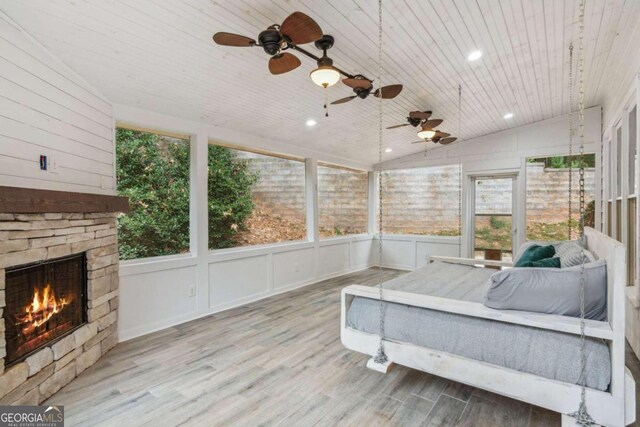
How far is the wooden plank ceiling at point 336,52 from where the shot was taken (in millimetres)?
2350

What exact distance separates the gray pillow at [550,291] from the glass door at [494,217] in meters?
4.47

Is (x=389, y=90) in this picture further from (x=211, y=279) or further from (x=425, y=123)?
(x=211, y=279)

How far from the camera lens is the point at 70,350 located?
2562 millimetres

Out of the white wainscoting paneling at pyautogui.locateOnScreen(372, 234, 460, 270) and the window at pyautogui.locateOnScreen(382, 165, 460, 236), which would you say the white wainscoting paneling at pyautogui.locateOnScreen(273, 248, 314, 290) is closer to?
the white wainscoting paneling at pyautogui.locateOnScreen(372, 234, 460, 270)

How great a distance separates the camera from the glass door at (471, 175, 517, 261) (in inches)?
235

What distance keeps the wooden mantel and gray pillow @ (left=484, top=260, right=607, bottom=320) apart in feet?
9.87

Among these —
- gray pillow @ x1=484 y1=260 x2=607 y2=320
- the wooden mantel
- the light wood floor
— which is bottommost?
the light wood floor

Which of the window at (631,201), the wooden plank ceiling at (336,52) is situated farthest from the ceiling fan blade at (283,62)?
the window at (631,201)

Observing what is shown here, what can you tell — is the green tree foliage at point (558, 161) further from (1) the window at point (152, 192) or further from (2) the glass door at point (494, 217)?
(1) the window at point (152, 192)

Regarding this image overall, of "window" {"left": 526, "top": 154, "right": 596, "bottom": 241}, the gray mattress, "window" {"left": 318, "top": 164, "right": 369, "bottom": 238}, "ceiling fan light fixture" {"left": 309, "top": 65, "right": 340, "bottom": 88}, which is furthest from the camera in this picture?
"window" {"left": 318, "top": 164, "right": 369, "bottom": 238}

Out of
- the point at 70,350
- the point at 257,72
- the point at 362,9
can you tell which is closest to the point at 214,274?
the point at 70,350

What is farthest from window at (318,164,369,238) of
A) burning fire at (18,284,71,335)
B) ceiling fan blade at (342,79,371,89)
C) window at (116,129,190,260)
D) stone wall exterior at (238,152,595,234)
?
burning fire at (18,284,71,335)

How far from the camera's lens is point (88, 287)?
2863mm

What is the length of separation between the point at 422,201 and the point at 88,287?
19.3 ft
